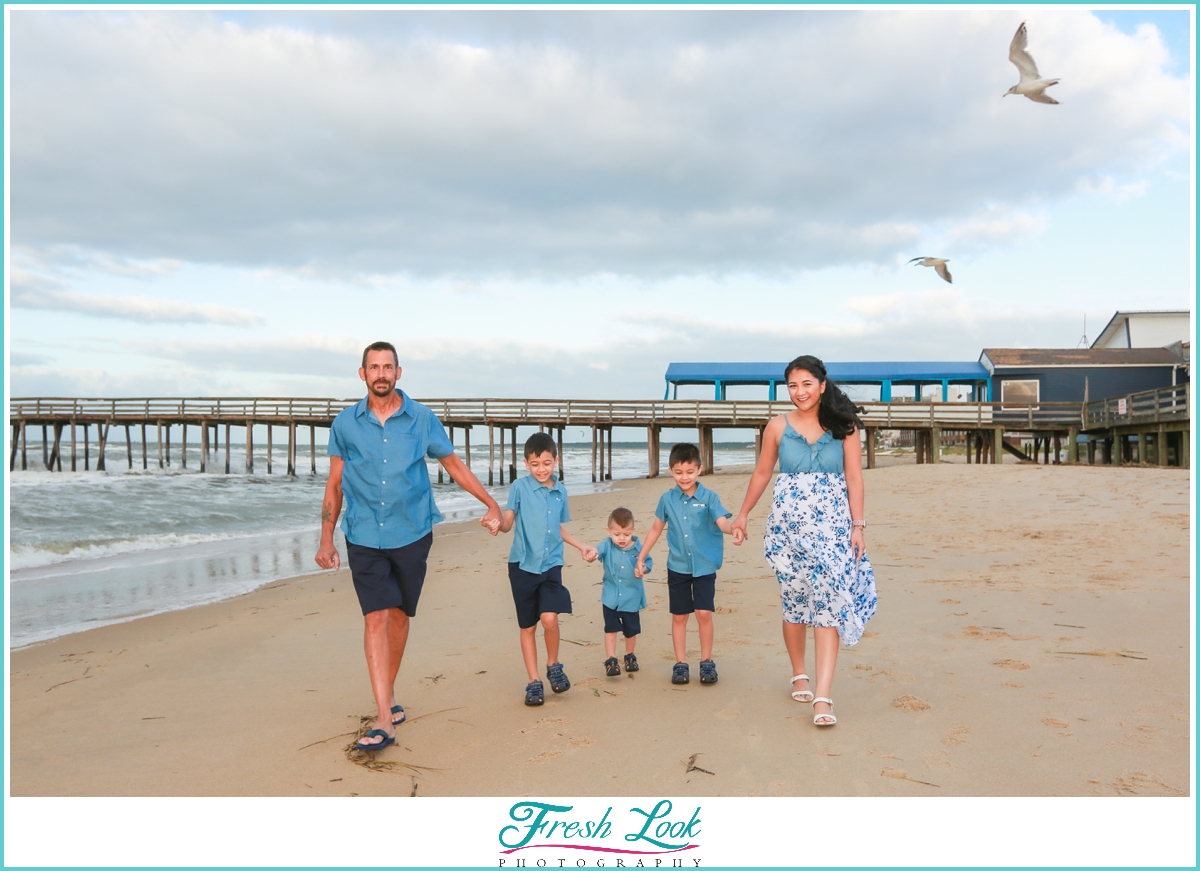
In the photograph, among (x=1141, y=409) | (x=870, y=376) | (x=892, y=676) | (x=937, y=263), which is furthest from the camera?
(x=870, y=376)

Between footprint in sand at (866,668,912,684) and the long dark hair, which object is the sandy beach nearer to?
footprint in sand at (866,668,912,684)

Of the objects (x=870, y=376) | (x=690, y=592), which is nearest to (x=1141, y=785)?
(x=690, y=592)

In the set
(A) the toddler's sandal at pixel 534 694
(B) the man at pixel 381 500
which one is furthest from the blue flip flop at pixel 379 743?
(A) the toddler's sandal at pixel 534 694

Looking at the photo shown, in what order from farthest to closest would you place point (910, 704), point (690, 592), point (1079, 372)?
point (1079, 372)
point (690, 592)
point (910, 704)

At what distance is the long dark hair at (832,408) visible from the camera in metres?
3.67

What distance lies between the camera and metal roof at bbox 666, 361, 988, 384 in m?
30.0

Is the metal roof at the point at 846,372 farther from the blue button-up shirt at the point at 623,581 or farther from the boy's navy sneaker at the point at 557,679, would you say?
the boy's navy sneaker at the point at 557,679

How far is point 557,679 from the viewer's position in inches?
157

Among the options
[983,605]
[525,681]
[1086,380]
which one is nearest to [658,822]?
[525,681]

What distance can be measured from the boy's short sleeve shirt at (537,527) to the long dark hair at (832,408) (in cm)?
141

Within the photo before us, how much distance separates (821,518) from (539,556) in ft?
4.75

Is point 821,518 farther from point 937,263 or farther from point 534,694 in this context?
point 937,263

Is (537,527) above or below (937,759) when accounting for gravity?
above

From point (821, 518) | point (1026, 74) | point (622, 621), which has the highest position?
point (1026, 74)
